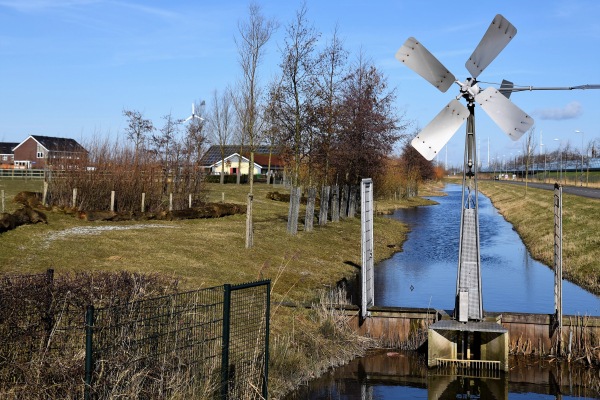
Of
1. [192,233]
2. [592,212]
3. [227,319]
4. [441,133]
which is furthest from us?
[592,212]

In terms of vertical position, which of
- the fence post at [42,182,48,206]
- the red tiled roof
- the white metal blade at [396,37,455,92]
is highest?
the red tiled roof

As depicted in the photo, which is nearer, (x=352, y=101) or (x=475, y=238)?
(x=475, y=238)

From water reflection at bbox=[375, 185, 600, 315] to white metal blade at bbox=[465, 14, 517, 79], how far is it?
18.6 ft

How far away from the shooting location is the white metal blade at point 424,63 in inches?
384

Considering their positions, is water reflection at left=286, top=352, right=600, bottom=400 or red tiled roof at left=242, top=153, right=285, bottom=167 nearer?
water reflection at left=286, top=352, right=600, bottom=400

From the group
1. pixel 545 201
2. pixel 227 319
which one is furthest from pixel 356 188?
pixel 227 319

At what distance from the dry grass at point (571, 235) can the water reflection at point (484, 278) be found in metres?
0.56

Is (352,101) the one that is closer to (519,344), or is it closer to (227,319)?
(519,344)

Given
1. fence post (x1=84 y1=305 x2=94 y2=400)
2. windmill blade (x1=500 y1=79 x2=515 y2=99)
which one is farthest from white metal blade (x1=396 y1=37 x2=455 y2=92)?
fence post (x1=84 y1=305 x2=94 y2=400)

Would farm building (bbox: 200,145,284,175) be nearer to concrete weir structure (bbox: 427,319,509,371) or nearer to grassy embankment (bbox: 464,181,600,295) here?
grassy embankment (bbox: 464,181,600,295)

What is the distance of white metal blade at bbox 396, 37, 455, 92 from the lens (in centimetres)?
977

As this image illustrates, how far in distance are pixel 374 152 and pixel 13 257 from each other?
77.0 feet

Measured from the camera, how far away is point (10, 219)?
1636 centimetres

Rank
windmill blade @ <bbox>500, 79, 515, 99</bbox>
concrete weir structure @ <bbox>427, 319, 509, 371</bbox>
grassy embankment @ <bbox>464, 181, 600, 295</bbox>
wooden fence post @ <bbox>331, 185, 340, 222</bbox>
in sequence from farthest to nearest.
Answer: wooden fence post @ <bbox>331, 185, 340, 222</bbox>
grassy embankment @ <bbox>464, 181, 600, 295</bbox>
concrete weir structure @ <bbox>427, 319, 509, 371</bbox>
windmill blade @ <bbox>500, 79, 515, 99</bbox>
